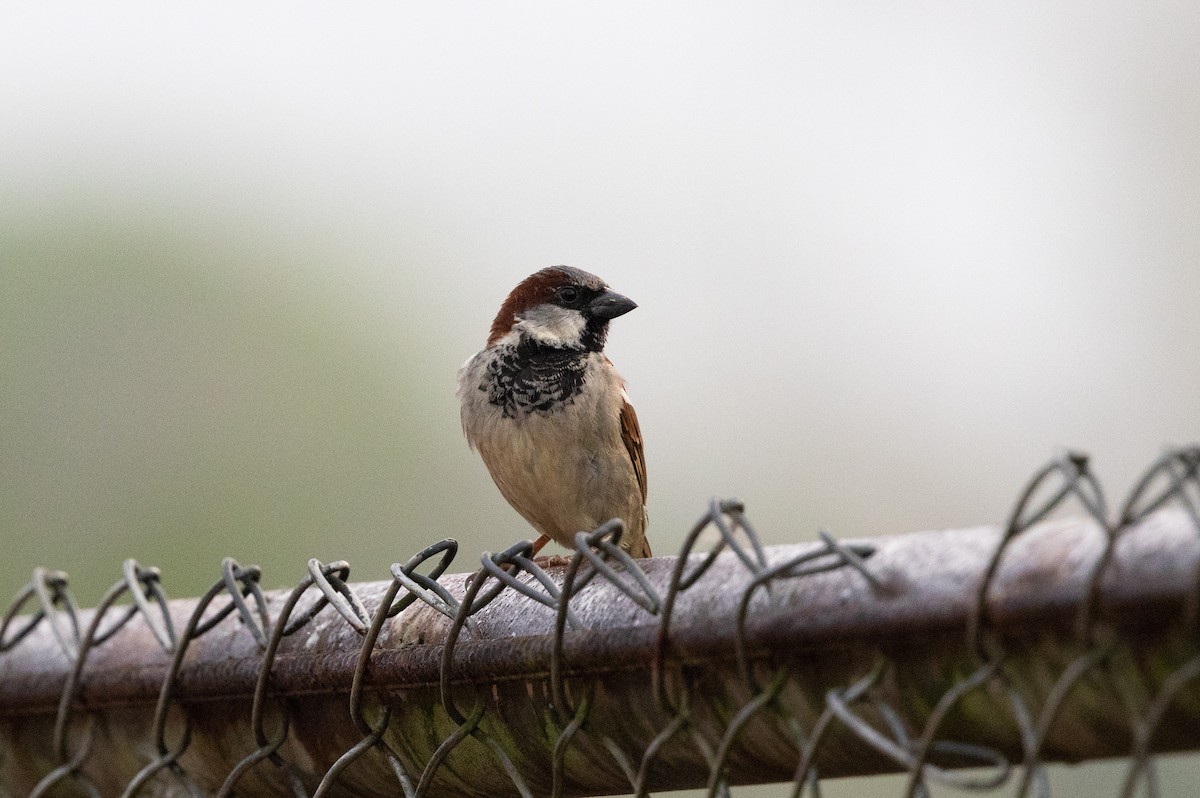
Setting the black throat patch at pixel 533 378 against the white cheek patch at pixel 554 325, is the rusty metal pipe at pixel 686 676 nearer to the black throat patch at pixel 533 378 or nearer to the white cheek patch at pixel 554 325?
the black throat patch at pixel 533 378

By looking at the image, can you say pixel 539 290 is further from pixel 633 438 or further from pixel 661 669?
pixel 661 669

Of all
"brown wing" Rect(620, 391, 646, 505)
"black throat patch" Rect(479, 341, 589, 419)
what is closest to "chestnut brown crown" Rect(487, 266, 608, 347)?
"black throat patch" Rect(479, 341, 589, 419)

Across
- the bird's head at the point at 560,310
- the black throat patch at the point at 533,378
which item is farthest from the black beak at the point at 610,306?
the black throat patch at the point at 533,378

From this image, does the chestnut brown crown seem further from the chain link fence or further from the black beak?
the chain link fence

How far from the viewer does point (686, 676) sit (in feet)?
3.28

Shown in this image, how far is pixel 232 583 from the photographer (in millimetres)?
1323

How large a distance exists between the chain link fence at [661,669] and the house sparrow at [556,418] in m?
0.91

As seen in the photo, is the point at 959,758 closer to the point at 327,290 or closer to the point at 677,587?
the point at 677,587

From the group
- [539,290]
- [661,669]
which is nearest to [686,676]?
[661,669]

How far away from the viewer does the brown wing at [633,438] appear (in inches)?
100

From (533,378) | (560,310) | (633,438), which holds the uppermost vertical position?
(560,310)

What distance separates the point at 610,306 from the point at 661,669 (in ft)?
5.54

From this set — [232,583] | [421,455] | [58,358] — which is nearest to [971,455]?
[421,455]

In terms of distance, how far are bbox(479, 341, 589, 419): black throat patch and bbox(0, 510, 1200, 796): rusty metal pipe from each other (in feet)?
3.24
